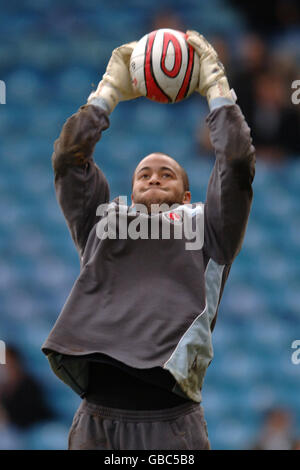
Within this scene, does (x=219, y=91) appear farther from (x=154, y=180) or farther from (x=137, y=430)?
(x=137, y=430)

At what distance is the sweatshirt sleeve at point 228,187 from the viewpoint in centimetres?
239

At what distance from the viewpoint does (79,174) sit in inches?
99.0

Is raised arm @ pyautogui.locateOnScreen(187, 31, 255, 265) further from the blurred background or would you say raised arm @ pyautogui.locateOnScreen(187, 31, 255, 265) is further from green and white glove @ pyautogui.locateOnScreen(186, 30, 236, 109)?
the blurred background

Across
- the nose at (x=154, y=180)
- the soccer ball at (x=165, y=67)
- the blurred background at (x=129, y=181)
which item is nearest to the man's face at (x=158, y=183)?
the nose at (x=154, y=180)

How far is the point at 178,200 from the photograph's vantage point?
262 centimetres

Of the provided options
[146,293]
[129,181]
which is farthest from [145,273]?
[129,181]

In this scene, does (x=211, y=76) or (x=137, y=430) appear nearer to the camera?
(x=137, y=430)

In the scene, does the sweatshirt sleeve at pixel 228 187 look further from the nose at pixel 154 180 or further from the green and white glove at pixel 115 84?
the green and white glove at pixel 115 84

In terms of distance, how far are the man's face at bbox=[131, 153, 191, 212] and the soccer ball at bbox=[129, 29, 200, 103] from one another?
25 centimetres

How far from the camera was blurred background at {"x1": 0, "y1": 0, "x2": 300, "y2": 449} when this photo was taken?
15.0 feet

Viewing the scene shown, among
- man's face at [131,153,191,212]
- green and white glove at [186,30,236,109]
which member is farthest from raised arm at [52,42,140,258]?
green and white glove at [186,30,236,109]

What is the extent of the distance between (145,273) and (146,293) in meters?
0.07

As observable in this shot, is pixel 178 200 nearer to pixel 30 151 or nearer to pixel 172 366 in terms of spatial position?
pixel 172 366
